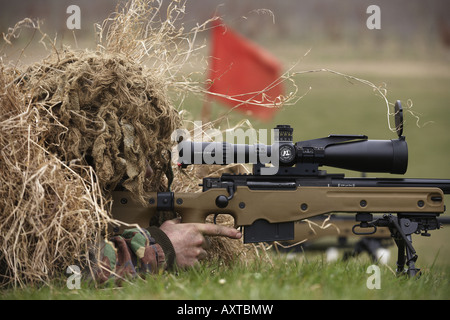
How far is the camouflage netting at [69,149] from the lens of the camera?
13.8ft

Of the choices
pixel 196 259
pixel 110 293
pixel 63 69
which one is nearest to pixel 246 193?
pixel 196 259

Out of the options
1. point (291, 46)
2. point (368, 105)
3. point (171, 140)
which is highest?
point (291, 46)

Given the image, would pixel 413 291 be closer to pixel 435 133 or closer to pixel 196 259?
pixel 196 259

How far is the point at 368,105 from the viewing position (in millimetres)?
31516

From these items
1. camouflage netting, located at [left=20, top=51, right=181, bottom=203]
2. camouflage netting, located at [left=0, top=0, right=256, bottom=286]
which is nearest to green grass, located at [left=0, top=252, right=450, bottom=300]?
camouflage netting, located at [left=0, top=0, right=256, bottom=286]

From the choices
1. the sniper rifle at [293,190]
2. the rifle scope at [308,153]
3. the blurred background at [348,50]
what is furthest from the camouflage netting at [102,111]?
the blurred background at [348,50]

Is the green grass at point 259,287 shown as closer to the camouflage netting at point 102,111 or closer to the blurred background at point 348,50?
the camouflage netting at point 102,111

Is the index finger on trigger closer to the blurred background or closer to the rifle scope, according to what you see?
Answer: the rifle scope

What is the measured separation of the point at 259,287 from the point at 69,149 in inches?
65.0

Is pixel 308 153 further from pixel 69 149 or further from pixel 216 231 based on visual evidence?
pixel 69 149

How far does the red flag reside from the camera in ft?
34.0

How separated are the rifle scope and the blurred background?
18783mm

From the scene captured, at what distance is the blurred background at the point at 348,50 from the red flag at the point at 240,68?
11731 mm

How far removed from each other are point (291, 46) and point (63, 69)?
31.8 meters
